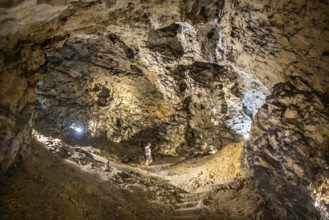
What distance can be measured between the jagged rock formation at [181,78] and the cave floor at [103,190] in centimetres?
63

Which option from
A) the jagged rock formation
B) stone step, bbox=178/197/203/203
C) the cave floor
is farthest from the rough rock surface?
stone step, bbox=178/197/203/203

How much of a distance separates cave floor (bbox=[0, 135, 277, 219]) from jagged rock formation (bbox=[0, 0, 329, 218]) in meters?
0.63

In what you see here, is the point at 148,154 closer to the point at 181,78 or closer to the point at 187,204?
the point at 181,78

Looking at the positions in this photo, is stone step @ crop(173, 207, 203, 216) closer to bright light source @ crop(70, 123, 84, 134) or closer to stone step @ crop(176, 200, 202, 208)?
stone step @ crop(176, 200, 202, 208)

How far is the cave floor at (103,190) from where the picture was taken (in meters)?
6.77

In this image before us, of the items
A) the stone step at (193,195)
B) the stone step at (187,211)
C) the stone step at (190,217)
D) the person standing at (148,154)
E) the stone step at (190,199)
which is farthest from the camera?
the person standing at (148,154)

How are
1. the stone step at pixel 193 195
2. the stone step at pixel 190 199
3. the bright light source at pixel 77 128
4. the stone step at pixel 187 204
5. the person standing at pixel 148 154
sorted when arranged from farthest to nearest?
the bright light source at pixel 77 128 < the person standing at pixel 148 154 < the stone step at pixel 193 195 < the stone step at pixel 190 199 < the stone step at pixel 187 204

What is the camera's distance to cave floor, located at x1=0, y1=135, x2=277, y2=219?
6.77m

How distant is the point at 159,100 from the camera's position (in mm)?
16250

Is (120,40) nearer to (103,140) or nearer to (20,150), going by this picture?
(103,140)

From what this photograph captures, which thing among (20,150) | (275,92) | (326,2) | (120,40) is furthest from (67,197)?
(120,40)

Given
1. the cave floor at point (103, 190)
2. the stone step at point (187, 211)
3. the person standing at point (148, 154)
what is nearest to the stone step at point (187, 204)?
A: the cave floor at point (103, 190)

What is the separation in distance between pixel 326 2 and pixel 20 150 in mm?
7884

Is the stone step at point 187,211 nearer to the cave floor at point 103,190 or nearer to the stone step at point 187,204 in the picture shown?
the cave floor at point 103,190
